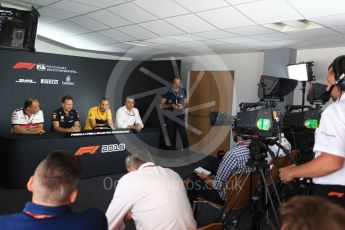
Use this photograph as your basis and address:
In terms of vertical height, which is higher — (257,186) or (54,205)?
(54,205)

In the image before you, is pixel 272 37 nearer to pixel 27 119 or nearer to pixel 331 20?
pixel 331 20

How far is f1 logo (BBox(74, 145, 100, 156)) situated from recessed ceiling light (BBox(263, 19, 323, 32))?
2.86 meters

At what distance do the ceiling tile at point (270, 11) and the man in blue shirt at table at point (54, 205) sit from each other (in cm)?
237

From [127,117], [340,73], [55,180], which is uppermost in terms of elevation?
[340,73]

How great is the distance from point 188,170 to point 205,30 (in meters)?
2.36

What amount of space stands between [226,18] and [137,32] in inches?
64.6

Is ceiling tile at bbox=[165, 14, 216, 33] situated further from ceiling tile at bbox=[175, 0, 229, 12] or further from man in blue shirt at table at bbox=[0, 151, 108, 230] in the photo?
man in blue shirt at table at bbox=[0, 151, 108, 230]

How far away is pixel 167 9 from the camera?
3330mm

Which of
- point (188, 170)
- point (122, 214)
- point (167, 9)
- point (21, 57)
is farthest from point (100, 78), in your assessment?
point (122, 214)

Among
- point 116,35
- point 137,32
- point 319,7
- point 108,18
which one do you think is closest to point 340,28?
point 319,7

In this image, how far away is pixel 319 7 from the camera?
2674mm

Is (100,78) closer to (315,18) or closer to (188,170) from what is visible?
(188,170)

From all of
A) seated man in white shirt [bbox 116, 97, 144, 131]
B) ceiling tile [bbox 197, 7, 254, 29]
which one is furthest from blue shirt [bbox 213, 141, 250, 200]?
seated man in white shirt [bbox 116, 97, 144, 131]

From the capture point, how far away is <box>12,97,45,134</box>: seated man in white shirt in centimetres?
414
